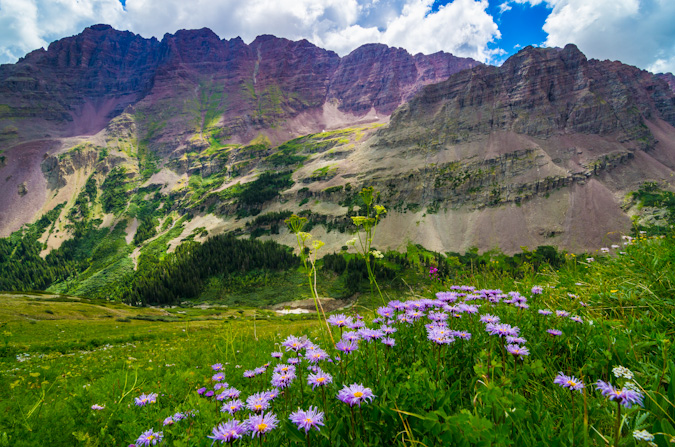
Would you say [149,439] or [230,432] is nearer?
[230,432]

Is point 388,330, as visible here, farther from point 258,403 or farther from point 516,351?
point 258,403

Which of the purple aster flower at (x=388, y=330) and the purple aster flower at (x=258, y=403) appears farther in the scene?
the purple aster flower at (x=388, y=330)

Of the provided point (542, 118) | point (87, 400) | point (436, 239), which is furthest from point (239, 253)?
point (542, 118)

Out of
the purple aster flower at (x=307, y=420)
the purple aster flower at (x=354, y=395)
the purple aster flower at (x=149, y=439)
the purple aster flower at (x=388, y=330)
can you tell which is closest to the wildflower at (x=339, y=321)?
the purple aster flower at (x=388, y=330)

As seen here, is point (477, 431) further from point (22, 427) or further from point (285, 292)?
point (285, 292)

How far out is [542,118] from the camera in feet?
647

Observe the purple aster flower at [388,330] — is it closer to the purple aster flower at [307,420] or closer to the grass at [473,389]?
the grass at [473,389]

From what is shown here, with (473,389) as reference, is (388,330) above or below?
above

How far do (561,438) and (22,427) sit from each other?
5434 mm

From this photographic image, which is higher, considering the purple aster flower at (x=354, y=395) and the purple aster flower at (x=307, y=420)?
the purple aster flower at (x=354, y=395)

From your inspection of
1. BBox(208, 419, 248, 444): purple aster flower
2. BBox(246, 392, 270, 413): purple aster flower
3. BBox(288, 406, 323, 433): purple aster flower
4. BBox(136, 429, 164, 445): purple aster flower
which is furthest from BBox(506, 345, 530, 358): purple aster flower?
BBox(136, 429, 164, 445): purple aster flower

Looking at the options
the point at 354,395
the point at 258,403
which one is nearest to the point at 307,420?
the point at 354,395

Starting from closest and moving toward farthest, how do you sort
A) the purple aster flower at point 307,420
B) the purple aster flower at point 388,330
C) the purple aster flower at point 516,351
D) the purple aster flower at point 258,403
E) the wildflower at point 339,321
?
the purple aster flower at point 307,420 < the purple aster flower at point 258,403 < the purple aster flower at point 516,351 < the purple aster flower at point 388,330 < the wildflower at point 339,321

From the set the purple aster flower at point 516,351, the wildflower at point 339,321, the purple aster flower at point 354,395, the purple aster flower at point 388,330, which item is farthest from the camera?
the wildflower at point 339,321
